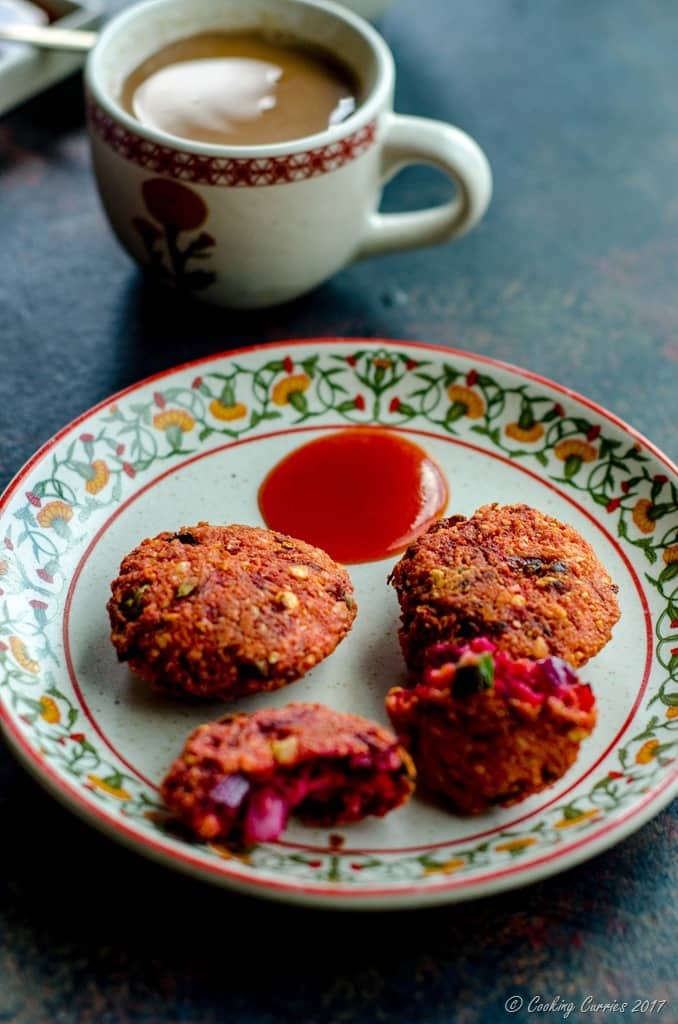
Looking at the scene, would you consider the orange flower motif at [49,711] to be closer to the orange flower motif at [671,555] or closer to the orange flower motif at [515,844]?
Result: the orange flower motif at [515,844]

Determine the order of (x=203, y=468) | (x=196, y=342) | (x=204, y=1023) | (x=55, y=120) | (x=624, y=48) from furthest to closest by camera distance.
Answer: (x=624, y=48)
(x=55, y=120)
(x=196, y=342)
(x=203, y=468)
(x=204, y=1023)

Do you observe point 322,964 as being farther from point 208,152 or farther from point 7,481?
point 208,152

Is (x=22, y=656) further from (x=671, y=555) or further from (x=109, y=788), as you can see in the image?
(x=671, y=555)

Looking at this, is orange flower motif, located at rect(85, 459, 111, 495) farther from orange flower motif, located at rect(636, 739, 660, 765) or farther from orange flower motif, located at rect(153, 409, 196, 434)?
orange flower motif, located at rect(636, 739, 660, 765)

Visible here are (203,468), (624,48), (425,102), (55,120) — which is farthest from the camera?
(624,48)

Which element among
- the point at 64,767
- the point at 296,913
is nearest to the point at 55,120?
the point at 64,767

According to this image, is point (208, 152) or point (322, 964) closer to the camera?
point (322, 964)

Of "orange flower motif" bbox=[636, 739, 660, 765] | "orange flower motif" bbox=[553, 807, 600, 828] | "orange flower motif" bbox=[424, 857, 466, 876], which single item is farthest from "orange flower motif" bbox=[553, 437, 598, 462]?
"orange flower motif" bbox=[424, 857, 466, 876]
